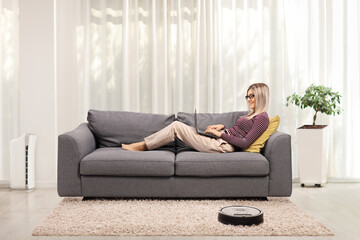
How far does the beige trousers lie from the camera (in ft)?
12.9

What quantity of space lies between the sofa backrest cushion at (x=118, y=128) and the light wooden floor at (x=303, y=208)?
2.46 ft

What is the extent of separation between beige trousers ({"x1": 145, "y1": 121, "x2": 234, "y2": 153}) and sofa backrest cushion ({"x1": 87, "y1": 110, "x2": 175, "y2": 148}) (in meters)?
0.25

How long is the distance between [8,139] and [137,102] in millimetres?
1568

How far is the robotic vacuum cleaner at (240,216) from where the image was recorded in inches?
114

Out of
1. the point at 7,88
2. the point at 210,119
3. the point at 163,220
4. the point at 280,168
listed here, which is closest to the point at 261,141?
the point at 280,168

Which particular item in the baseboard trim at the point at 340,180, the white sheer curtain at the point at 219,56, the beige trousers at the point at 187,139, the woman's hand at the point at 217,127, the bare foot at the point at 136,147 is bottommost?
the baseboard trim at the point at 340,180

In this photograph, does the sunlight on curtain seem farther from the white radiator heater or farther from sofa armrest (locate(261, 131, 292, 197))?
sofa armrest (locate(261, 131, 292, 197))

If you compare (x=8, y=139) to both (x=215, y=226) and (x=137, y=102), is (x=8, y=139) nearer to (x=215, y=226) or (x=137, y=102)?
(x=137, y=102)

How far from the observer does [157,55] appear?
509 centimetres

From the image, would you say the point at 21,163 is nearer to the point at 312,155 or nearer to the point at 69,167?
the point at 69,167

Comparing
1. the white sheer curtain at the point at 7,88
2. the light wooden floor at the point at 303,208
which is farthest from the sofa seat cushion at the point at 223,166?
the white sheer curtain at the point at 7,88

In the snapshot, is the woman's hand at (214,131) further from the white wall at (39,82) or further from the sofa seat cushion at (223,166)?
the white wall at (39,82)

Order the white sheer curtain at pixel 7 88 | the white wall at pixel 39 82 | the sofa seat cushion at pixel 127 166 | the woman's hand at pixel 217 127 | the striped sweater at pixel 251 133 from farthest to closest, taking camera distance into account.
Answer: the white sheer curtain at pixel 7 88, the white wall at pixel 39 82, the woman's hand at pixel 217 127, the striped sweater at pixel 251 133, the sofa seat cushion at pixel 127 166

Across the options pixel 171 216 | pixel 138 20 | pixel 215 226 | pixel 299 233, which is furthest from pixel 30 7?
pixel 299 233
